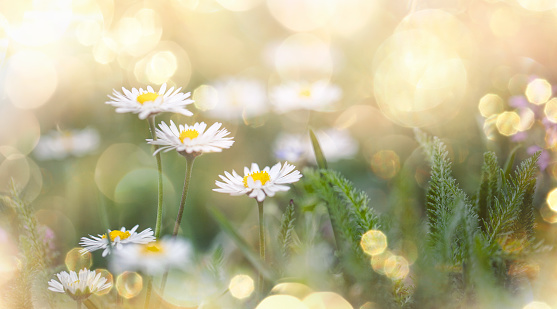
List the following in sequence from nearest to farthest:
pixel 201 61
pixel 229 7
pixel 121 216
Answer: pixel 121 216 → pixel 201 61 → pixel 229 7

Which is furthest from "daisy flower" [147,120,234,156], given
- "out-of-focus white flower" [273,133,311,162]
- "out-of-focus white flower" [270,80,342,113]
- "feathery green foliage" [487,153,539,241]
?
"out-of-focus white flower" [270,80,342,113]

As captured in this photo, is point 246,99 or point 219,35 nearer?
point 246,99

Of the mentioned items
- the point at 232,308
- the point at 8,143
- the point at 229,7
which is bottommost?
the point at 8,143

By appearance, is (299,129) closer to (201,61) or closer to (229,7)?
(201,61)

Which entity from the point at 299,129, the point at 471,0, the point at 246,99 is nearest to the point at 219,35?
the point at 246,99

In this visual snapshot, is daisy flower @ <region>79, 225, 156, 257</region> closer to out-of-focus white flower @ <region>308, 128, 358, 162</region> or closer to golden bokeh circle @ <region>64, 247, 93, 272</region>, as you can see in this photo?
golden bokeh circle @ <region>64, 247, 93, 272</region>

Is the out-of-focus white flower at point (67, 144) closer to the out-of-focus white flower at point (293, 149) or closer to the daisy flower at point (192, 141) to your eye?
the out-of-focus white flower at point (293, 149)
